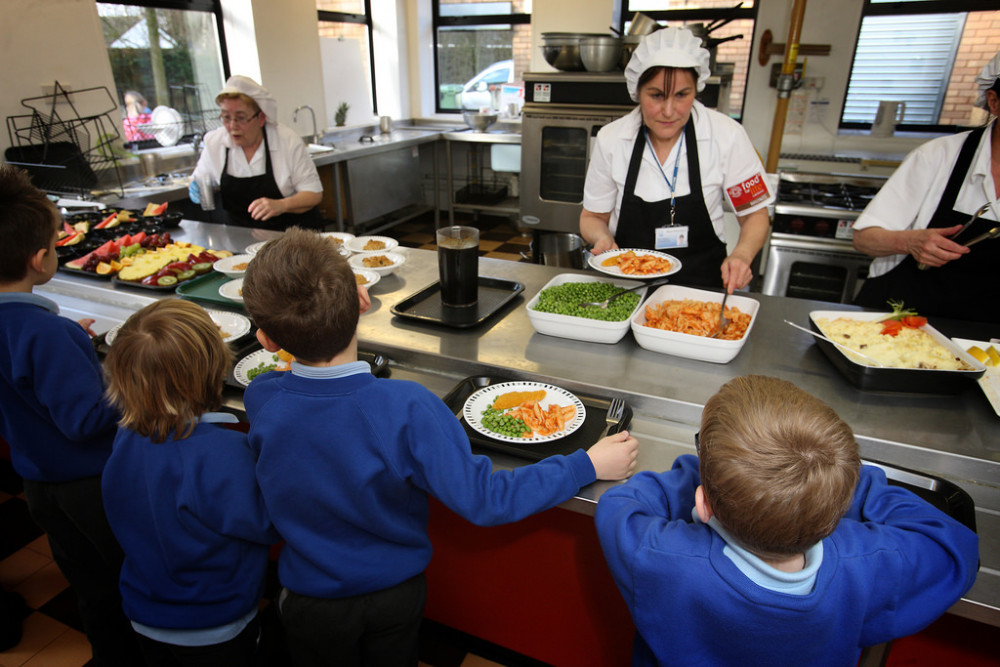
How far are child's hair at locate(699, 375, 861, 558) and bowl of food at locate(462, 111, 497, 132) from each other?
5655mm

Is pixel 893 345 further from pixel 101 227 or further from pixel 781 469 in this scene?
pixel 101 227

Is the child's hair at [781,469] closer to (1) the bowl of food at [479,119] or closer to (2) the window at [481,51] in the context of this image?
(1) the bowl of food at [479,119]

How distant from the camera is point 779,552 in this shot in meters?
0.78

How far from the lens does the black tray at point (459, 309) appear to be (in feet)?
5.74

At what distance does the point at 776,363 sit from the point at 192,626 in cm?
145

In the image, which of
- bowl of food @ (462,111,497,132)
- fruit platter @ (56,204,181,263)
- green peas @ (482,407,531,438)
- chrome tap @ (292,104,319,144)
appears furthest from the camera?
bowl of food @ (462,111,497,132)

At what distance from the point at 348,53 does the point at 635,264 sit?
17.2 ft

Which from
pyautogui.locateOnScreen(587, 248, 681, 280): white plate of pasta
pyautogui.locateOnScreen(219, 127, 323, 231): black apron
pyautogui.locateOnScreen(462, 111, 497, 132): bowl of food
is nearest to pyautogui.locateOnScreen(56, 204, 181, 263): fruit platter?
pyautogui.locateOnScreen(219, 127, 323, 231): black apron

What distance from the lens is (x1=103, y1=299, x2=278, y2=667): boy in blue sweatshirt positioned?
1082mm

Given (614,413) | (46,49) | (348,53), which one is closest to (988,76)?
(614,413)

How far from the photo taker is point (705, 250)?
7.50 feet

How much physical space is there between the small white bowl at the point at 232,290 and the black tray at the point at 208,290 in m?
0.01

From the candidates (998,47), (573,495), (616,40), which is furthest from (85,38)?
(998,47)

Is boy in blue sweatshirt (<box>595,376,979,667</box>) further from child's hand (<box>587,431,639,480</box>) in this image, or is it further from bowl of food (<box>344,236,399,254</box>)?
bowl of food (<box>344,236,399,254</box>)
